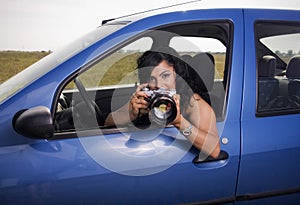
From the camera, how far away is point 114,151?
158 centimetres

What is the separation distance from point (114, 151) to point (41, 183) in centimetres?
39

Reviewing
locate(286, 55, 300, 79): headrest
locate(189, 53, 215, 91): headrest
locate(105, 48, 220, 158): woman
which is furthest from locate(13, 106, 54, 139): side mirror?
locate(286, 55, 300, 79): headrest

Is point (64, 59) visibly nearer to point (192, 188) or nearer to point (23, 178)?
point (23, 178)

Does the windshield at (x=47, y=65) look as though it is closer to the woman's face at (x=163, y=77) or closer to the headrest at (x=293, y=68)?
the woman's face at (x=163, y=77)

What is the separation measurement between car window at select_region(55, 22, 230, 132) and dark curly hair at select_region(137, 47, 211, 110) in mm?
51

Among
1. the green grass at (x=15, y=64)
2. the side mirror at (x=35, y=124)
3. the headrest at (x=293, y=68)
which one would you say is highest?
the headrest at (x=293, y=68)

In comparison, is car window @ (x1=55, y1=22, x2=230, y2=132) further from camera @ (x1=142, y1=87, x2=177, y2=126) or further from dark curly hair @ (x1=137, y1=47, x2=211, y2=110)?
camera @ (x1=142, y1=87, x2=177, y2=126)

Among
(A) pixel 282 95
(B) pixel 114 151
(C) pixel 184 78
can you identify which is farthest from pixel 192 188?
(A) pixel 282 95

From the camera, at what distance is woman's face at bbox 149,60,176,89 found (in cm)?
172

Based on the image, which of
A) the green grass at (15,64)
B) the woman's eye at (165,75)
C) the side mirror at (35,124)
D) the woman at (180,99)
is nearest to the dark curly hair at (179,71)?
the woman at (180,99)

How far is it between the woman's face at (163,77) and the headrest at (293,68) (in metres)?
1.01

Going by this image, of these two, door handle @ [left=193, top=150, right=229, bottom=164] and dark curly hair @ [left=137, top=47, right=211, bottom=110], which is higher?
dark curly hair @ [left=137, top=47, right=211, bottom=110]

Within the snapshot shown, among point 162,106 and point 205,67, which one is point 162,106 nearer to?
point 162,106

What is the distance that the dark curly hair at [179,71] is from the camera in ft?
6.00
